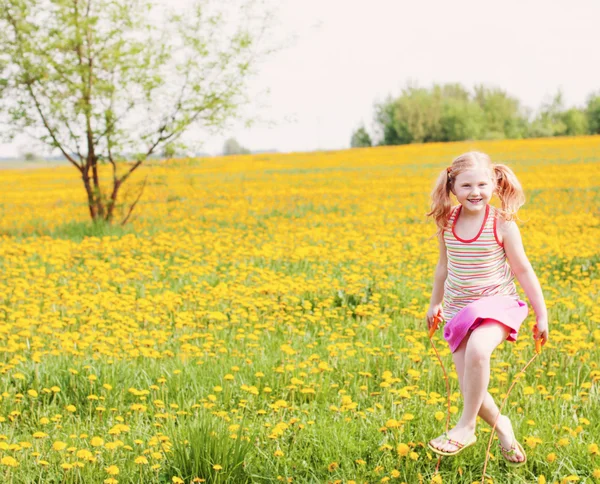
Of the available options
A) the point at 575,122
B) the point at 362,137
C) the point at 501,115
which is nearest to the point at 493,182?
the point at 362,137

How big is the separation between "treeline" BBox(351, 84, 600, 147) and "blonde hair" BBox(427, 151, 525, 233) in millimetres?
70657

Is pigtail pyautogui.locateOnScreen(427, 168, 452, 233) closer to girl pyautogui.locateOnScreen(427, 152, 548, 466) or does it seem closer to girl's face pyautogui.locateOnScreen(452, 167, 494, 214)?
girl pyautogui.locateOnScreen(427, 152, 548, 466)

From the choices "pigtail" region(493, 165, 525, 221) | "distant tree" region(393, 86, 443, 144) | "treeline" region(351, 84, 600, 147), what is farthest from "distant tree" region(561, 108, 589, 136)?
"pigtail" region(493, 165, 525, 221)

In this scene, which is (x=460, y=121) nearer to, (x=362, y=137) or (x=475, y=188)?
(x=362, y=137)

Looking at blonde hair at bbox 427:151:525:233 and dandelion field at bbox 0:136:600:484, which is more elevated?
blonde hair at bbox 427:151:525:233

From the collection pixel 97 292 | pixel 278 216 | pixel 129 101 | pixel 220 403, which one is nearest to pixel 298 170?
pixel 278 216

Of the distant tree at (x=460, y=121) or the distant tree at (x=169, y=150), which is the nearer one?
the distant tree at (x=169, y=150)

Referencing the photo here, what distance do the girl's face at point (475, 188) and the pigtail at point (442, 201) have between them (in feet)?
0.40

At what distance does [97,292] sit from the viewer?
764 centimetres

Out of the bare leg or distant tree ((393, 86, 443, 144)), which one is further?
distant tree ((393, 86, 443, 144))

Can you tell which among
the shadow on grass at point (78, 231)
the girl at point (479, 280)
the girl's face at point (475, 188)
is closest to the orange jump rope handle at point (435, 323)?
the girl at point (479, 280)

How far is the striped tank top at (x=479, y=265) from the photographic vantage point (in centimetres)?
327

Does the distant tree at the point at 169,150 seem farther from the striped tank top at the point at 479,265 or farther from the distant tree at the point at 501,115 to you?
the distant tree at the point at 501,115

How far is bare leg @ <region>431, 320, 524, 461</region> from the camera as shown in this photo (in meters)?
3.10
